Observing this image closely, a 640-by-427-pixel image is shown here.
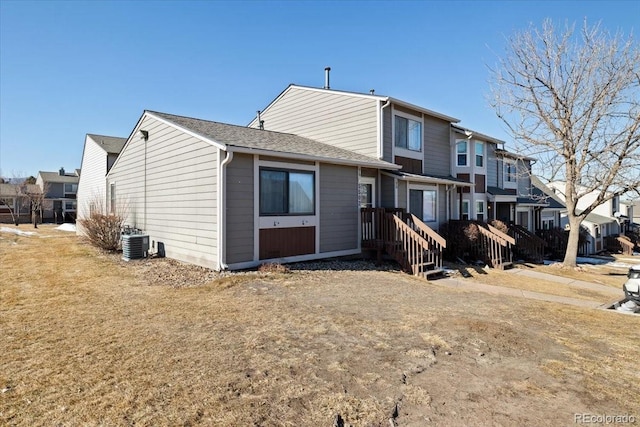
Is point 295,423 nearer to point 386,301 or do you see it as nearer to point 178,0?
point 386,301

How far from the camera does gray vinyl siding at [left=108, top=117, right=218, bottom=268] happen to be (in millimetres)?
9117

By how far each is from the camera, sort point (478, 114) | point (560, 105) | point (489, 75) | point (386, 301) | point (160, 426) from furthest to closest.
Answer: point (478, 114)
point (489, 75)
point (560, 105)
point (386, 301)
point (160, 426)

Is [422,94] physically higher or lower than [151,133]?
higher

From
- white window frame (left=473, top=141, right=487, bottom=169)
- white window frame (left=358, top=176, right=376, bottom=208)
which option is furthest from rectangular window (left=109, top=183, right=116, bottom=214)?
white window frame (left=473, top=141, right=487, bottom=169)

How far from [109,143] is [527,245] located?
946 inches

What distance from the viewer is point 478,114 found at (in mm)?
16938

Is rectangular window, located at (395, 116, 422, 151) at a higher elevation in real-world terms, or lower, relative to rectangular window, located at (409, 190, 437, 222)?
higher

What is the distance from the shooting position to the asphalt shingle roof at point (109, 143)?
1911cm

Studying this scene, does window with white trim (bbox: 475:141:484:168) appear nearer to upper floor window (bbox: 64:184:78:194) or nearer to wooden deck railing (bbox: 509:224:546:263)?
wooden deck railing (bbox: 509:224:546:263)

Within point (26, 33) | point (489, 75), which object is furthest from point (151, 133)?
point (489, 75)

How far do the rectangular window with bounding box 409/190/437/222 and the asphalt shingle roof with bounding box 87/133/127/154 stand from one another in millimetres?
15991

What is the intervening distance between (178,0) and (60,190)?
40.0 m

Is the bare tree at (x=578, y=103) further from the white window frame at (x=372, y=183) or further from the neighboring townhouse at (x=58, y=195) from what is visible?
the neighboring townhouse at (x=58, y=195)

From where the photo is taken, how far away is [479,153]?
18234 millimetres
